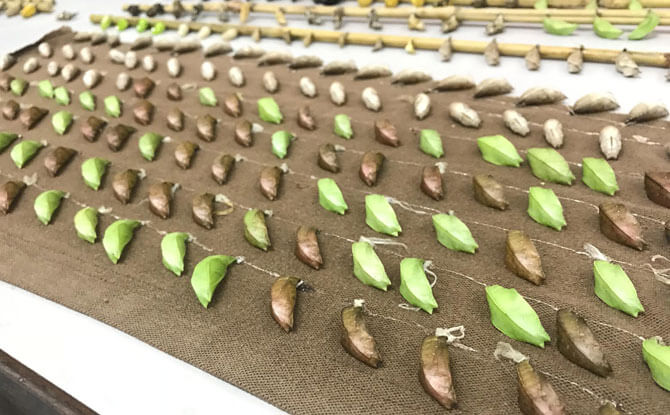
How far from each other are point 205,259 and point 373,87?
73cm

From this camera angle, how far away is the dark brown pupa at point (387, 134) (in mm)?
1133

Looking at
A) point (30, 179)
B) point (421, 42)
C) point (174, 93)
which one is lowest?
point (30, 179)

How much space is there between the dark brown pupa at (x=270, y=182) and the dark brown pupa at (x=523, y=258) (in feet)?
1.57

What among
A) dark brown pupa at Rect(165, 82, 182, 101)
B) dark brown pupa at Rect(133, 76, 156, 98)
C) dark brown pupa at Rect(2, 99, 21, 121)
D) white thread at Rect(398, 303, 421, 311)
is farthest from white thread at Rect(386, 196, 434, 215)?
dark brown pupa at Rect(2, 99, 21, 121)

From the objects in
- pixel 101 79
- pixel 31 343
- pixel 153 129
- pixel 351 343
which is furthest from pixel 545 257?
pixel 101 79

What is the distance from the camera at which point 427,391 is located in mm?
667

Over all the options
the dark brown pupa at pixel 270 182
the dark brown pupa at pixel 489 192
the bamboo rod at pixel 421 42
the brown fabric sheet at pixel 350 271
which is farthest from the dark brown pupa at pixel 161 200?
the bamboo rod at pixel 421 42

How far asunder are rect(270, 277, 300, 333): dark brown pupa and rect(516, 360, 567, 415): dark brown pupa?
1.12 feet

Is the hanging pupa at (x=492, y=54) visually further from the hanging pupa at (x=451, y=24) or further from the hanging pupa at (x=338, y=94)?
the hanging pupa at (x=338, y=94)

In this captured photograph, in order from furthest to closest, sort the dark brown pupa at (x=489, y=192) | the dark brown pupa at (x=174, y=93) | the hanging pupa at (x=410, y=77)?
the dark brown pupa at (x=174, y=93)
the hanging pupa at (x=410, y=77)
the dark brown pupa at (x=489, y=192)

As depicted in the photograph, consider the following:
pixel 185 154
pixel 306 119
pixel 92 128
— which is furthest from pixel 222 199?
pixel 92 128

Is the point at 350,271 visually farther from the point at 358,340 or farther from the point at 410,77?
the point at 410,77

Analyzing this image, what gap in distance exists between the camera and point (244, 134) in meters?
1.21

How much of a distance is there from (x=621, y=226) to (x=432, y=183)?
1.09 feet
